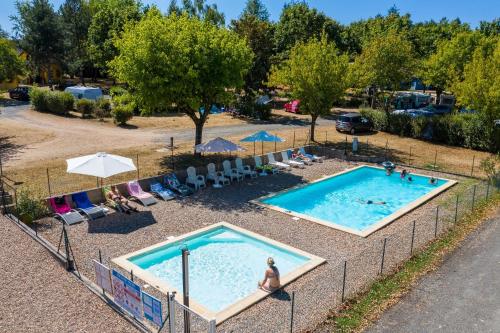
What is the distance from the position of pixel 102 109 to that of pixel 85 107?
5.47ft

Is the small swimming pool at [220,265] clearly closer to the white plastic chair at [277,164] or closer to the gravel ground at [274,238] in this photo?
the gravel ground at [274,238]

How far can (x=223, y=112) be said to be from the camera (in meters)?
47.8

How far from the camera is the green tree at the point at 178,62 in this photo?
65.6ft

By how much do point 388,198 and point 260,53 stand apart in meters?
28.8

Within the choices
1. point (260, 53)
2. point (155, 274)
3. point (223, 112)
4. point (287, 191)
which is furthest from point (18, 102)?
point (155, 274)

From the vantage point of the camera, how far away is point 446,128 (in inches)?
1260

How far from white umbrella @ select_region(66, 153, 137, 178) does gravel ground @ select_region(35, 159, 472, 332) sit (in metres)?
1.79

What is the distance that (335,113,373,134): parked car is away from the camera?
117ft

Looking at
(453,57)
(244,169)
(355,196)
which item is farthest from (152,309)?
(453,57)

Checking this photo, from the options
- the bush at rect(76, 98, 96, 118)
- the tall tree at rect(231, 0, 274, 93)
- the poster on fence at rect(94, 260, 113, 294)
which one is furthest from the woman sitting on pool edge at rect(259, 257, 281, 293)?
the tall tree at rect(231, 0, 274, 93)

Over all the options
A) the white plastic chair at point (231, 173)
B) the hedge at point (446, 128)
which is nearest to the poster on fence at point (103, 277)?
the white plastic chair at point (231, 173)

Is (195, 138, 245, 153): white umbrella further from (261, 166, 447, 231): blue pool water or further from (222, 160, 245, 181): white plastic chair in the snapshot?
(261, 166, 447, 231): blue pool water

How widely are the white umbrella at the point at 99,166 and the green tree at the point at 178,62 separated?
16.5 ft

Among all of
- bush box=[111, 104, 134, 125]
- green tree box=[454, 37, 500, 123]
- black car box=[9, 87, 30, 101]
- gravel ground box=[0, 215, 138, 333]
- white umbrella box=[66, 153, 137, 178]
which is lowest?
gravel ground box=[0, 215, 138, 333]
